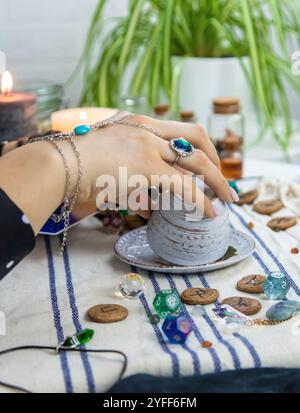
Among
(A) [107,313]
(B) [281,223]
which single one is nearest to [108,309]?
(A) [107,313]

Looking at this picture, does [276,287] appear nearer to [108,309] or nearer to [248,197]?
[108,309]

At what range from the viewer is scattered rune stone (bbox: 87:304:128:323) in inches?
28.7

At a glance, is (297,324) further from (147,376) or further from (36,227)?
(36,227)

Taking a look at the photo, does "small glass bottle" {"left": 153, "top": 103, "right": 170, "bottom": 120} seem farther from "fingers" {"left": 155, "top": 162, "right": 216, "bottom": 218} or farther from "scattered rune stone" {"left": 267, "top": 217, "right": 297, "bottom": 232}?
"fingers" {"left": 155, "top": 162, "right": 216, "bottom": 218}

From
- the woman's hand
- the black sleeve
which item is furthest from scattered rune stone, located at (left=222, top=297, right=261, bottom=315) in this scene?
the black sleeve

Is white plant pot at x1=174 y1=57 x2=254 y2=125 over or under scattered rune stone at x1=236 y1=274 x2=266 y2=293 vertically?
over

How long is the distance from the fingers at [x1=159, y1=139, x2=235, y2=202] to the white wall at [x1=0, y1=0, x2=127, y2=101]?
95 centimetres

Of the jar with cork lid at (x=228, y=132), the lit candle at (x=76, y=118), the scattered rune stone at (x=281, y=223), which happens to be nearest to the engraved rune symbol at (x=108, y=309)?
the scattered rune stone at (x=281, y=223)

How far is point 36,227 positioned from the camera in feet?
2.42

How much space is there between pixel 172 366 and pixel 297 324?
0.47 ft

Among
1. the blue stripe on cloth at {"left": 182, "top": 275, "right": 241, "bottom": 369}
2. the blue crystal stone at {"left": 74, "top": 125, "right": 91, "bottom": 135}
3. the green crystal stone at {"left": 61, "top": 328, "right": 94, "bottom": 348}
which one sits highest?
the blue crystal stone at {"left": 74, "top": 125, "right": 91, "bottom": 135}

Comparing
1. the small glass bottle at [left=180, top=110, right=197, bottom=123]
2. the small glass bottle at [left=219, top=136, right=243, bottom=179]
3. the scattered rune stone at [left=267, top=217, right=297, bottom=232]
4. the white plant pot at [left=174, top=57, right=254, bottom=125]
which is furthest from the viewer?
the white plant pot at [left=174, top=57, right=254, bottom=125]

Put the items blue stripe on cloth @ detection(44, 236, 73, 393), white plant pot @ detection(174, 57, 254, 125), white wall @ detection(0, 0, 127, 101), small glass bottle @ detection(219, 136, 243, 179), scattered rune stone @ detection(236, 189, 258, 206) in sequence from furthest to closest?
white wall @ detection(0, 0, 127, 101) → white plant pot @ detection(174, 57, 254, 125) → small glass bottle @ detection(219, 136, 243, 179) → scattered rune stone @ detection(236, 189, 258, 206) → blue stripe on cloth @ detection(44, 236, 73, 393)

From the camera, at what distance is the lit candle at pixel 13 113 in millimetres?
1172
